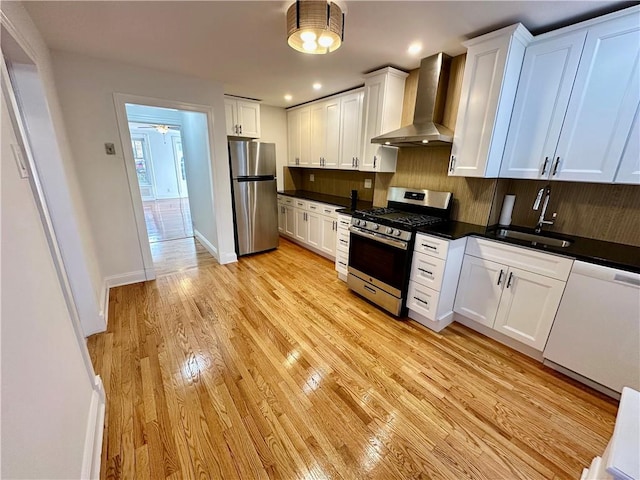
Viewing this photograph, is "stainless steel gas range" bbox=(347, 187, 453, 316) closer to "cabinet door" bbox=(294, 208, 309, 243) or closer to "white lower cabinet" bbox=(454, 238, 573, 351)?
"white lower cabinet" bbox=(454, 238, 573, 351)

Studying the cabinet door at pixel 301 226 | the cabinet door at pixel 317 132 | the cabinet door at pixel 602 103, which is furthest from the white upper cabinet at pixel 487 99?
the cabinet door at pixel 301 226

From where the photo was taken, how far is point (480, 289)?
223 cm

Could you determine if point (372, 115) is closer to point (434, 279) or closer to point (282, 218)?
point (434, 279)

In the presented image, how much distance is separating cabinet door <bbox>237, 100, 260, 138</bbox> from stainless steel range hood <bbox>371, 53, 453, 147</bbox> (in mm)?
2550

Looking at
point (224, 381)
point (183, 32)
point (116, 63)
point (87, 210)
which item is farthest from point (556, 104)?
point (87, 210)

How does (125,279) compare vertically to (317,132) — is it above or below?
below

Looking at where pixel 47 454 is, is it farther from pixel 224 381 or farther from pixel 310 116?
pixel 310 116

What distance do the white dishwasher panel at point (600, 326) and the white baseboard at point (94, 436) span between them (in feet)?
9.47

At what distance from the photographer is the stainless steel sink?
205 cm

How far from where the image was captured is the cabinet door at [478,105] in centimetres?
197

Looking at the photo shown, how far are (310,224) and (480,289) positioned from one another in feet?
8.54

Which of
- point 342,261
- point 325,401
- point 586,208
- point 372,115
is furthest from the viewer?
point 342,261

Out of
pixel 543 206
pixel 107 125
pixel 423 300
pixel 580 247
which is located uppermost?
pixel 107 125

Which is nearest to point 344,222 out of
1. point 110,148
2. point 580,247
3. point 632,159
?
point 580,247
